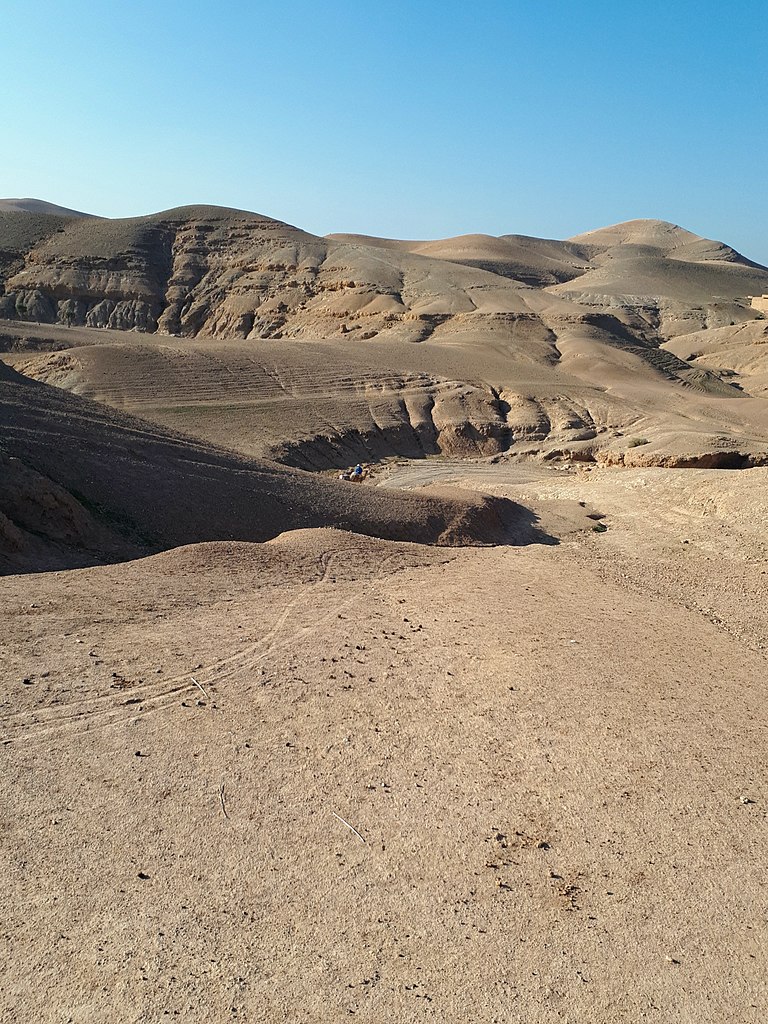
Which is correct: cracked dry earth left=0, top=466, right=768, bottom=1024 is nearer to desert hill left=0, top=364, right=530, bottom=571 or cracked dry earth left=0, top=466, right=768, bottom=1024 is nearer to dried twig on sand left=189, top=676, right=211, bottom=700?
dried twig on sand left=189, top=676, right=211, bottom=700

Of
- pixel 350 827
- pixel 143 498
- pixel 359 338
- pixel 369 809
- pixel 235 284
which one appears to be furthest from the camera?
pixel 235 284

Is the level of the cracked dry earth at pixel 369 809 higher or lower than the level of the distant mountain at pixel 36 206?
lower

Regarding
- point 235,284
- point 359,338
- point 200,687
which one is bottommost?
point 200,687

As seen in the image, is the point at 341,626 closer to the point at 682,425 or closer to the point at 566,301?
the point at 682,425

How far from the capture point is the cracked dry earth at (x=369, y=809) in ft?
16.2

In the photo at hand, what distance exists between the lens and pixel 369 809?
21.7 feet

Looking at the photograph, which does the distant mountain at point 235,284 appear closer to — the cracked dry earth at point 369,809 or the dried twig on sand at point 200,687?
the cracked dry earth at point 369,809

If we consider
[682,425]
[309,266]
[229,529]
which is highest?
[309,266]

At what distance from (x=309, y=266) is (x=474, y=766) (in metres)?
65.3

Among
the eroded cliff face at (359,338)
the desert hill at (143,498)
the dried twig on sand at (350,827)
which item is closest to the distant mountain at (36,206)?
the eroded cliff face at (359,338)

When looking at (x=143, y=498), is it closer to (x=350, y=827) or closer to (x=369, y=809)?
(x=369, y=809)

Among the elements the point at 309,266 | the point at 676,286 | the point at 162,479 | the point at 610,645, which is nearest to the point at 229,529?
the point at 162,479

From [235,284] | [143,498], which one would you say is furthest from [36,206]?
[143,498]

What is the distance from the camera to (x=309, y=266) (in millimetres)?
68250
